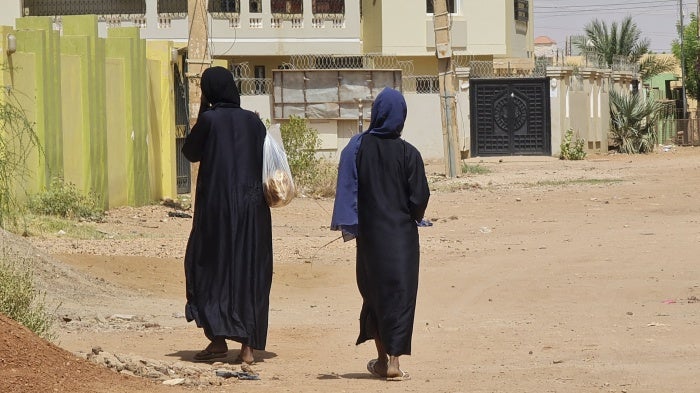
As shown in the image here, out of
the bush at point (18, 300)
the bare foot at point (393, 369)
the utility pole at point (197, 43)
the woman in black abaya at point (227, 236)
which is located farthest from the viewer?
the utility pole at point (197, 43)

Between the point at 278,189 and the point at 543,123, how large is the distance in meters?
28.5

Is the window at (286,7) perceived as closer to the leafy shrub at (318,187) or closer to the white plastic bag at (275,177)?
the leafy shrub at (318,187)

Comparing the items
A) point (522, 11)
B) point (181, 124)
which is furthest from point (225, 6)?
point (181, 124)

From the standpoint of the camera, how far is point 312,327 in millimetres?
10031

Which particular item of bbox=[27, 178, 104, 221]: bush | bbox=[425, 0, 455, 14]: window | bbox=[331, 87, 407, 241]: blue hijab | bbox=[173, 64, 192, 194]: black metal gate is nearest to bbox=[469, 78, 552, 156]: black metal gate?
bbox=[425, 0, 455, 14]: window

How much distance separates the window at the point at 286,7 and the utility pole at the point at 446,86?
14322mm

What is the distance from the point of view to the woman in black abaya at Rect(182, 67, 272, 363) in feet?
26.5

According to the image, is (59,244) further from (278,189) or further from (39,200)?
(278,189)

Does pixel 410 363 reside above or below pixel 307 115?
below

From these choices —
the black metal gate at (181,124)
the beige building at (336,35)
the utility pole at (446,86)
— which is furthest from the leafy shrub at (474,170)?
the black metal gate at (181,124)

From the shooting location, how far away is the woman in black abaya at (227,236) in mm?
8078

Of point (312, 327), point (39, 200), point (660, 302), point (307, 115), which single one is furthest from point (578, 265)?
point (307, 115)

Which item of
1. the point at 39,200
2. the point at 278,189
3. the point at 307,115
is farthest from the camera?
the point at 307,115

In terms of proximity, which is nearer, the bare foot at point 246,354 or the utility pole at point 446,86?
the bare foot at point 246,354
